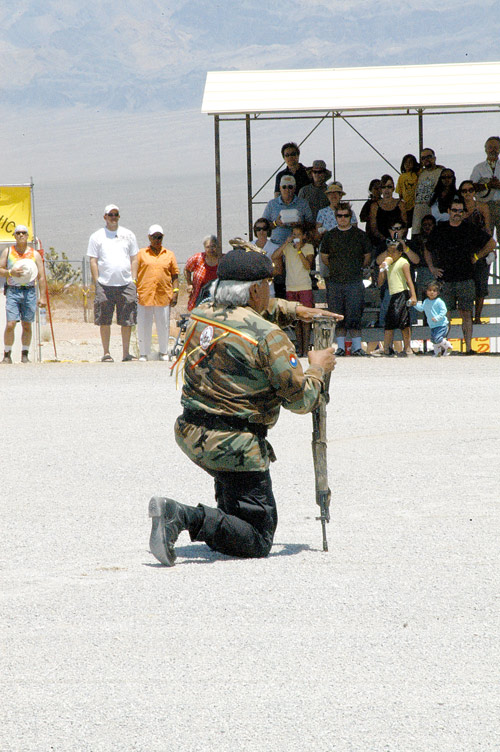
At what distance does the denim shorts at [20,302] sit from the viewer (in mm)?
14336

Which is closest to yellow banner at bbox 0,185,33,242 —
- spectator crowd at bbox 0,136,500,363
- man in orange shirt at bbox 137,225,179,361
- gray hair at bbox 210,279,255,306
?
spectator crowd at bbox 0,136,500,363

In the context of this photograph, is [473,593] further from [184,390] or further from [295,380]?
[184,390]

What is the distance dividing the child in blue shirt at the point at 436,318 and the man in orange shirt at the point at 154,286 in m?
3.24

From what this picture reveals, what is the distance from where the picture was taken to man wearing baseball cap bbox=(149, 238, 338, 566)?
17.0ft

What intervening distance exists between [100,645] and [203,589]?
80 cm

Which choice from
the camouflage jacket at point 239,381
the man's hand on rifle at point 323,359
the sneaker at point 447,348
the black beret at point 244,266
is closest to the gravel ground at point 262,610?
the camouflage jacket at point 239,381

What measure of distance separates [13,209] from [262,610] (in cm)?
1162

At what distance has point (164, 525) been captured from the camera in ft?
17.3

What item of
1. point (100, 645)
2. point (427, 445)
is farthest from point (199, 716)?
point (427, 445)

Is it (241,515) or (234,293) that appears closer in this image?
(234,293)

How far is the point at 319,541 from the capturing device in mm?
6031

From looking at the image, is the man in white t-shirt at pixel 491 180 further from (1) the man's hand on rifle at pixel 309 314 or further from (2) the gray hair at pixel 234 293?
(2) the gray hair at pixel 234 293

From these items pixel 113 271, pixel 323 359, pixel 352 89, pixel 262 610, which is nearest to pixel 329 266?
pixel 113 271

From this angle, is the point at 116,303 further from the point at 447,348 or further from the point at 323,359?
the point at 323,359
